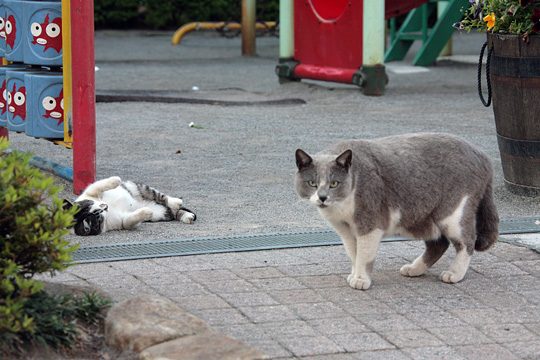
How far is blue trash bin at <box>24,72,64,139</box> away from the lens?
298 inches

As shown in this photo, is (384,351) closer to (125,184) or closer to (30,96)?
(125,184)

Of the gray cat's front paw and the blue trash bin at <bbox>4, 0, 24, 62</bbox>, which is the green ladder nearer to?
the blue trash bin at <bbox>4, 0, 24, 62</bbox>

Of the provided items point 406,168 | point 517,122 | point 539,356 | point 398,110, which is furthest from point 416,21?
point 539,356

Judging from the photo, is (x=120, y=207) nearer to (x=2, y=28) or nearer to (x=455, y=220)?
(x=2, y=28)

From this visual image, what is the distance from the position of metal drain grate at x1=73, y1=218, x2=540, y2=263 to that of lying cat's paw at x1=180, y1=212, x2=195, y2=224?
506mm

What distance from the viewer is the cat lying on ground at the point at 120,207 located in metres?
6.43

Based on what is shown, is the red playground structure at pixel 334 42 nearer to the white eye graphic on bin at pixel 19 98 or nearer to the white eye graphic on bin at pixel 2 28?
the white eye graphic on bin at pixel 2 28

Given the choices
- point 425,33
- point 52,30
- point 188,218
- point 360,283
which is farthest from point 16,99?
point 425,33

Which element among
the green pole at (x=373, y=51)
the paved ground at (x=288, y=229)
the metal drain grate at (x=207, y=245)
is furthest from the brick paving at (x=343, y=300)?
the green pole at (x=373, y=51)

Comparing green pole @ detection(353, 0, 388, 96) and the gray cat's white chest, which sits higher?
green pole @ detection(353, 0, 388, 96)

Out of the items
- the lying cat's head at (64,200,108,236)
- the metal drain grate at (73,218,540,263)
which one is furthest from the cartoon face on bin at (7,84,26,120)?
the metal drain grate at (73,218,540,263)

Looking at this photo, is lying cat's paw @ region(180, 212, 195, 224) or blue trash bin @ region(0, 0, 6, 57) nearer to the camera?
lying cat's paw @ region(180, 212, 195, 224)

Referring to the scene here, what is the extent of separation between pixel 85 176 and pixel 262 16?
14917 mm

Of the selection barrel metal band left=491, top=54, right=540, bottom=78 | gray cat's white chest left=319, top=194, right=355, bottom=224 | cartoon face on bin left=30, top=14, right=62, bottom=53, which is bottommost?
gray cat's white chest left=319, top=194, right=355, bottom=224
